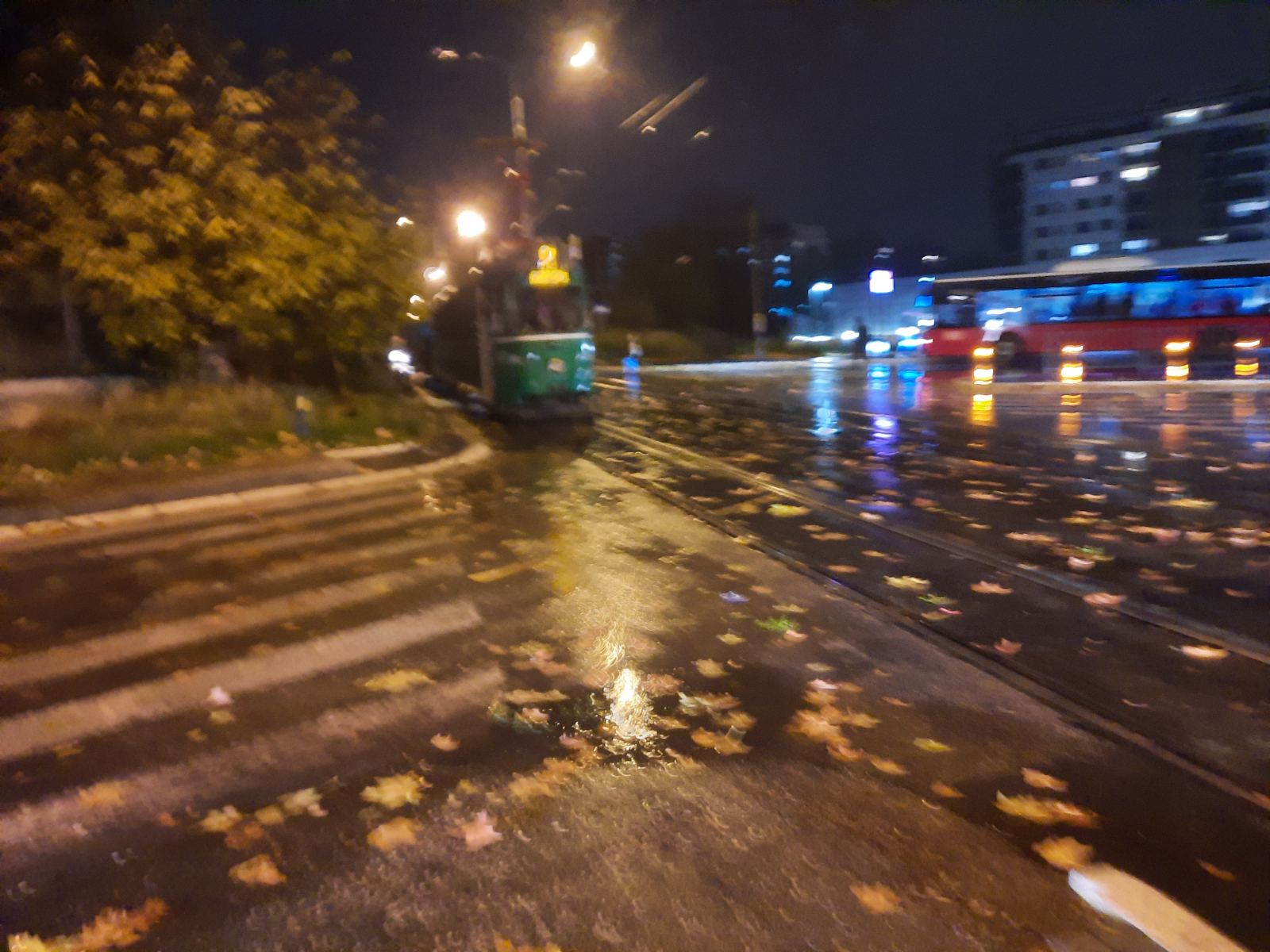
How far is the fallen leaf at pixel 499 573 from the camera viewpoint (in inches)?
312

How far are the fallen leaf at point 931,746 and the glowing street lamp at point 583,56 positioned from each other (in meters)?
16.6

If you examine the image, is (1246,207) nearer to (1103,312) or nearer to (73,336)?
(1103,312)

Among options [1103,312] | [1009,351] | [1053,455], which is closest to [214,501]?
[1053,455]

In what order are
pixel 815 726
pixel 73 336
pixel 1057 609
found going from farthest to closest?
pixel 73 336 → pixel 1057 609 → pixel 815 726

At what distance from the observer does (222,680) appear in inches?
230

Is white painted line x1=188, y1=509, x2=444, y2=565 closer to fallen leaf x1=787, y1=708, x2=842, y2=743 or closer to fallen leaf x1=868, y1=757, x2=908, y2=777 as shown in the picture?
fallen leaf x1=787, y1=708, x2=842, y2=743

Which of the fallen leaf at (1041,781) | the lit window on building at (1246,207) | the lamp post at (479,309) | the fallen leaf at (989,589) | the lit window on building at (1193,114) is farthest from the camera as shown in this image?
the lit window on building at (1193,114)

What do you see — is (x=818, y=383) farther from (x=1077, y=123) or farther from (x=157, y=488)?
(x=1077, y=123)

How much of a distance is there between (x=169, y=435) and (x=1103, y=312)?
31.0 meters

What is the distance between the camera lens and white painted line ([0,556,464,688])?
616cm

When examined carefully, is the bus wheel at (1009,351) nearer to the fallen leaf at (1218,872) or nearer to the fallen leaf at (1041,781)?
the fallen leaf at (1041,781)

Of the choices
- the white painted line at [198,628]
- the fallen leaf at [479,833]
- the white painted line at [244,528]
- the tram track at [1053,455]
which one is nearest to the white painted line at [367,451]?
the white painted line at [244,528]

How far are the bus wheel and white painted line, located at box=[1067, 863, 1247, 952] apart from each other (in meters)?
32.7

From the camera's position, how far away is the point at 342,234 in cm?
1606
